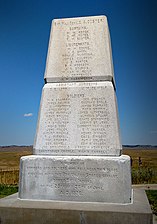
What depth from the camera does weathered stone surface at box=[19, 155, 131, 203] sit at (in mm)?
3553

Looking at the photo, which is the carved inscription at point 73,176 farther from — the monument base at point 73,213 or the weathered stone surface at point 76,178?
the monument base at point 73,213

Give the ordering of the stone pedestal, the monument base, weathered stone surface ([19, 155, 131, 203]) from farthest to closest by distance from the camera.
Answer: weathered stone surface ([19, 155, 131, 203])
the stone pedestal
the monument base

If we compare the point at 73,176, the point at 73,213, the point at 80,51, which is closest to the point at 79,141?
the point at 73,176

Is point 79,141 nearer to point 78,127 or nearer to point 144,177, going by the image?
point 78,127

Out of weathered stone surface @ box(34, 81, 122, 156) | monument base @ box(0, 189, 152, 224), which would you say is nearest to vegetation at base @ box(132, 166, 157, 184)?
weathered stone surface @ box(34, 81, 122, 156)

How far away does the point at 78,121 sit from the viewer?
13.3 ft

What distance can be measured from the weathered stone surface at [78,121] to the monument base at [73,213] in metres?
0.81

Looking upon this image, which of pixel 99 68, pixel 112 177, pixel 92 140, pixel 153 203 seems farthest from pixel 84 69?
pixel 153 203

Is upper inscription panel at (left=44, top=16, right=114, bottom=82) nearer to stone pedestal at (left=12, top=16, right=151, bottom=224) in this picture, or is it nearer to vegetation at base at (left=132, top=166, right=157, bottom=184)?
stone pedestal at (left=12, top=16, right=151, bottom=224)

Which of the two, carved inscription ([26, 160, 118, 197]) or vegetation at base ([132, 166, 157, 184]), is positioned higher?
carved inscription ([26, 160, 118, 197])

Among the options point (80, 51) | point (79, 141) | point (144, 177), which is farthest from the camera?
point (144, 177)

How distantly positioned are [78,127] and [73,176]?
29.9 inches

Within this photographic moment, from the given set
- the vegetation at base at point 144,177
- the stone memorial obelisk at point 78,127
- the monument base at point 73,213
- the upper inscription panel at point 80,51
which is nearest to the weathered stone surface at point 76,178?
the stone memorial obelisk at point 78,127

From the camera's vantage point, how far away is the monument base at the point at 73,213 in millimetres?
3025
